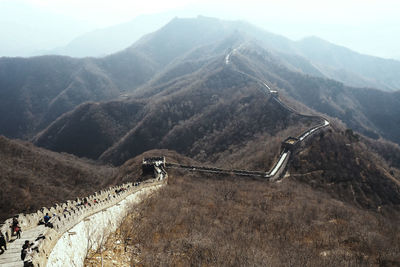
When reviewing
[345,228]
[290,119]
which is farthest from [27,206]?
[290,119]

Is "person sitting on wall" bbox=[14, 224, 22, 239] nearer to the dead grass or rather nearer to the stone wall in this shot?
the stone wall

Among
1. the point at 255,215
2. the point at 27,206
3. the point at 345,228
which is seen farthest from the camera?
the point at 27,206

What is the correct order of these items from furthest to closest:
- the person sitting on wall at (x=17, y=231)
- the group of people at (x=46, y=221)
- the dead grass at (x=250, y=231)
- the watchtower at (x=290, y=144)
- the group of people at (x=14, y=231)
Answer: the watchtower at (x=290, y=144), the dead grass at (x=250, y=231), the group of people at (x=46, y=221), the person sitting on wall at (x=17, y=231), the group of people at (x=14, y=231)

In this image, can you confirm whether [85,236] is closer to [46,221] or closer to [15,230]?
[46,221]

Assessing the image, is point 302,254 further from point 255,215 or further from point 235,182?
point 235,182

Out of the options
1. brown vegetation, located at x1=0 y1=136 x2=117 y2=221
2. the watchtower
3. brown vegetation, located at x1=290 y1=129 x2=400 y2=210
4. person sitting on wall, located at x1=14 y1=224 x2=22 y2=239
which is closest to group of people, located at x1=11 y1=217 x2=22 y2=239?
person sitting on wall, located at x1=14 y1=224 x2=22 y2=239

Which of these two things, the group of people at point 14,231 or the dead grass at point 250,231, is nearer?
the group of people at point 14,231

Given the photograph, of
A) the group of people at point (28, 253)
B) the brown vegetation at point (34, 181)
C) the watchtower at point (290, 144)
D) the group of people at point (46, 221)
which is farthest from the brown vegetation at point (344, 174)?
the group of people at point (28, 253)

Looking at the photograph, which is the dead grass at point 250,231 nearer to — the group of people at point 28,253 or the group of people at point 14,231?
the group of people at point 14,231
